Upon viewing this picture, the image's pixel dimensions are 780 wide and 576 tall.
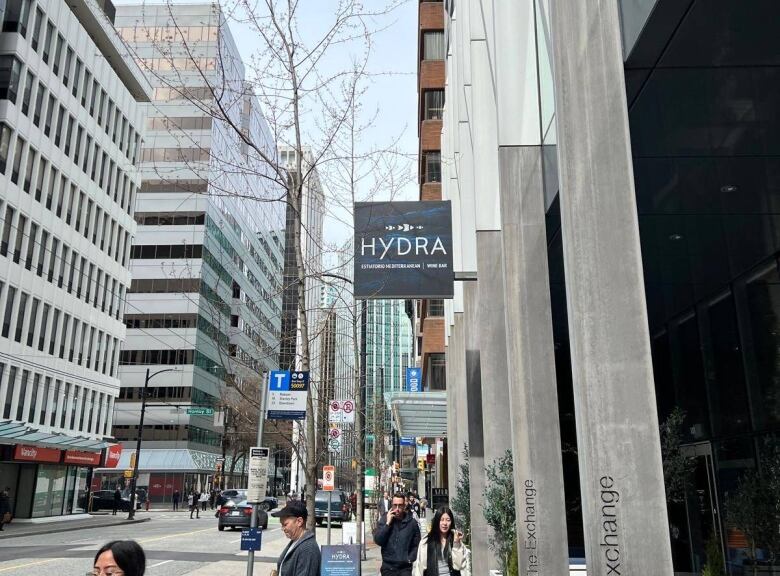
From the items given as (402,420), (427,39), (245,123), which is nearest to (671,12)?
(245,123)

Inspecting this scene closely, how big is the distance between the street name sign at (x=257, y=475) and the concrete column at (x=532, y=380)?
3.73 meters

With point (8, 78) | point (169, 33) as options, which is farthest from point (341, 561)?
point (8, 78)

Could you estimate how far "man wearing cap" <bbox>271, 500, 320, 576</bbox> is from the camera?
17.3ft

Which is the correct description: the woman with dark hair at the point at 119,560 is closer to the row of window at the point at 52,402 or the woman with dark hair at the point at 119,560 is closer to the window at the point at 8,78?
the row of window at the point at 52,402

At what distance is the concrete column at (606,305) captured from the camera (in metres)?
5.11

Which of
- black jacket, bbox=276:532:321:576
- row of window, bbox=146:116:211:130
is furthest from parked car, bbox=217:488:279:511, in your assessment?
row of window, bbox=146:116:211:130

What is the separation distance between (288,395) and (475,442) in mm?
5678

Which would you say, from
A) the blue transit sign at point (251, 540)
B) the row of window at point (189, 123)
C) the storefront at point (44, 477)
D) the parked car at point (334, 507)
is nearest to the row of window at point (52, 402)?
the storefront at point (44, 477)

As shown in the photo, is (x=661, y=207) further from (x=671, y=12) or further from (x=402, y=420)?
(x=402, y=420)

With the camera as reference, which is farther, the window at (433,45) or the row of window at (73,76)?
the row of window at (73,76)

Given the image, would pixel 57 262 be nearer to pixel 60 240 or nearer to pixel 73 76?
pixel 60 240

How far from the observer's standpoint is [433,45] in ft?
132

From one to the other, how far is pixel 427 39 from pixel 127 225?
98.0 feet

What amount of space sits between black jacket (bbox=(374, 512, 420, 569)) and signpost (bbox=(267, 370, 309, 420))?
2381mm
